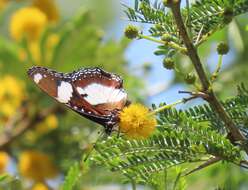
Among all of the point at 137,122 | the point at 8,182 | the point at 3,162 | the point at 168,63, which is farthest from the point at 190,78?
the point at 3,162

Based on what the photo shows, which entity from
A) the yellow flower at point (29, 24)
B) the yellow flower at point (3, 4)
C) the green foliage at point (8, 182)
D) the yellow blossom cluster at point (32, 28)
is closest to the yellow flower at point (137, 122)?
the green foliage at point (8, 182)

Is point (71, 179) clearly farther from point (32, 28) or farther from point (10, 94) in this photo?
point (32, 28)

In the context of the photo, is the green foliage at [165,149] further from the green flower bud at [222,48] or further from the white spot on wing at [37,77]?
the white spot on wing at [37,77]

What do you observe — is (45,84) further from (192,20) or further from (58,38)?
(58,38)

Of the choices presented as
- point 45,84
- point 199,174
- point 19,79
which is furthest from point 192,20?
point 19,79

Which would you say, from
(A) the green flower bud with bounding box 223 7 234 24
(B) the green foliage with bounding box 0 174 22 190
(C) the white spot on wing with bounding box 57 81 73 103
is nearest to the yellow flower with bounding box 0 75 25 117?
(B) the green foliage with bounding box 0 174 22 190

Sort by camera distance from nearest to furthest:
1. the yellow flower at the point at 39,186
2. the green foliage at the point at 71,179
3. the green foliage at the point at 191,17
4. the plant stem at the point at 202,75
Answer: the plant stem at the point at 202,75 < the green foliage at the point at 191,17 < the green foliage at the point at 71,179 < the yellow flower at the point at 39,186

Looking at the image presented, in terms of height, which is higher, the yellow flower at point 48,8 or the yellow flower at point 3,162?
the yellow flower at point 48,8
